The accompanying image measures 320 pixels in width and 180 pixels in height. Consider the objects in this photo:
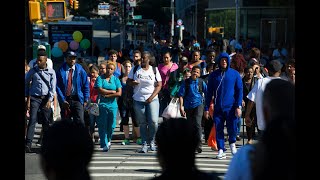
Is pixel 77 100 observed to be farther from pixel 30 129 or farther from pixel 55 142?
pixel 55 142

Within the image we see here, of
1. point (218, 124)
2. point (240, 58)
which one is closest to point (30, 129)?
point (218, 124)

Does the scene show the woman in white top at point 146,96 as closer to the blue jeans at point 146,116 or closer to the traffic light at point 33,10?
the blue jeans at point 146,116

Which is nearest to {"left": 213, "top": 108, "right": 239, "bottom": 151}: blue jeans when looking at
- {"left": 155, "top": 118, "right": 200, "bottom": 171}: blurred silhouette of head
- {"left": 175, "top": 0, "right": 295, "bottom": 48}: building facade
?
{"left": 155, "top": 118, "right": 200, "bottom": 171}: blurred silhouette of head

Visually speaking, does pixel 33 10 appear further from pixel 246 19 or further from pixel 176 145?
pixel 246 19

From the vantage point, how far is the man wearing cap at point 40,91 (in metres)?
12.5

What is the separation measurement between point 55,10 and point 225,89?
12.0 metres

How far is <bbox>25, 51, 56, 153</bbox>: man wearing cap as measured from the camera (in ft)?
41.0

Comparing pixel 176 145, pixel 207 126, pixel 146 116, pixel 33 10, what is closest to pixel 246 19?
pixel 33 10

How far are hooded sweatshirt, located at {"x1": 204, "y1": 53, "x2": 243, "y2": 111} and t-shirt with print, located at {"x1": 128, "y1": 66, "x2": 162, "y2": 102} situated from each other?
3.70 feet

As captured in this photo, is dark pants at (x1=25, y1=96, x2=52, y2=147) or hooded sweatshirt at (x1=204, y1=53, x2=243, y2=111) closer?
hooded sweatshirt at (x1=204, y1=53, x2=243, y2=111)

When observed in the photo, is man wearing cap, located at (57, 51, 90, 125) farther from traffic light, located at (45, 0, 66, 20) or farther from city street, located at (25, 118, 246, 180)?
traffic light, located at (45, 0, 66, 20)

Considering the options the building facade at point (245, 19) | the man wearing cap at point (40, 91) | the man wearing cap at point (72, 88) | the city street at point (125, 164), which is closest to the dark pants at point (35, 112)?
the man wearing cap at point (40, 91)

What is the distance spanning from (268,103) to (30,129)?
9.55m

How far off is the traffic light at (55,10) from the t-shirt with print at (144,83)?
10.3 metres
